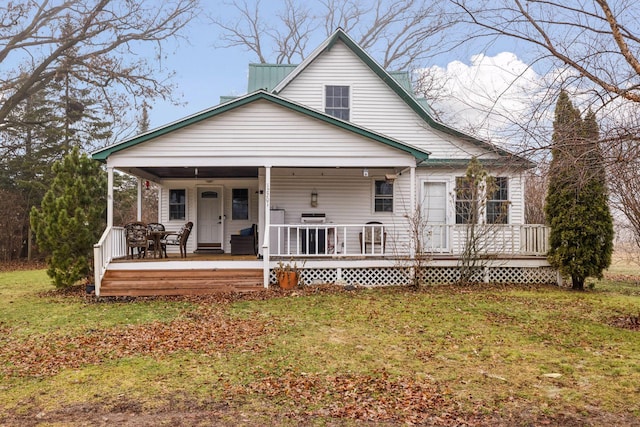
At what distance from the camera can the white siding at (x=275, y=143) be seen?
11.8 meters

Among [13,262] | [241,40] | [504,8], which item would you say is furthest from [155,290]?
[241,40]

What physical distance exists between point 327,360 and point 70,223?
8.98 metres

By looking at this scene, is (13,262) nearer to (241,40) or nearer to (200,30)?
(200,30)

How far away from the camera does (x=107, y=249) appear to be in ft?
38.3

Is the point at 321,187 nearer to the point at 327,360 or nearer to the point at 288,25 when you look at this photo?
the point at 327,360

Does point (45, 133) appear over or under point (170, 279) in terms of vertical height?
over

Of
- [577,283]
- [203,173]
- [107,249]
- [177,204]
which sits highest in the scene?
[203,173]

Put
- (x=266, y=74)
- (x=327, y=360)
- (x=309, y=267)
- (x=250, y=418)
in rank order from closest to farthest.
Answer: (x=250, y=418) < (x=327, y=360) < (x=309, y=267) < (x=266, y=74)

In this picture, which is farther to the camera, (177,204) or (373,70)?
(177,204)

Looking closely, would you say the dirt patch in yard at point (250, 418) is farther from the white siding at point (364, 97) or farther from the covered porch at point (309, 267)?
the white siding at point (364, 97)

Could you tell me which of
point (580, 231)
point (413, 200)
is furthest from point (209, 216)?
point (580, 231)

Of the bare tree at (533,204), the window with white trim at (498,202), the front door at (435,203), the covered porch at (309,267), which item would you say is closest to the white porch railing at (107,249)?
the covered porch at (309,267)

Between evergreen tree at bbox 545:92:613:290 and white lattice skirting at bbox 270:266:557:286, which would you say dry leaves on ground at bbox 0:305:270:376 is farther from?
evergreen tree at bbox 545:92:613:290

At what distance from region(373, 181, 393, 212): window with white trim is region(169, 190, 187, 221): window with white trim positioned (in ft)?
21.3
